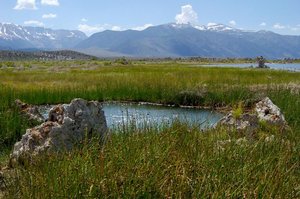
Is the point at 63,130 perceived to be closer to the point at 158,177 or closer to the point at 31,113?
the point at 158,177

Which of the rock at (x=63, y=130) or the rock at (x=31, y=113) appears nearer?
the rock at (x=63, y=130)

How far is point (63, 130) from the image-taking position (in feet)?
31.4

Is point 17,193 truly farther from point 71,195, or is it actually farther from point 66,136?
point 66,136

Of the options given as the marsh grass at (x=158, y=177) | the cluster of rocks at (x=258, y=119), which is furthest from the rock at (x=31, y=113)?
the marsh grass at (x=158, y=177)

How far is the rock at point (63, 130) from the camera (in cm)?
922

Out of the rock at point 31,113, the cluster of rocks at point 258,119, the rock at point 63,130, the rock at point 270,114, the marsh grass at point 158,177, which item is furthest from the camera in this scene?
the rock at point 31,113

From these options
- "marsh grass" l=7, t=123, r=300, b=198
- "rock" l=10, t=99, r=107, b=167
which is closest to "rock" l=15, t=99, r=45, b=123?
"rock" l=10, t=99, r=107, b=167

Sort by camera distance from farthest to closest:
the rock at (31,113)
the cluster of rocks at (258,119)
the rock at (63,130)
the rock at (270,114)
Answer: the rock at (31,113)
the rock at (270,114)
the cluster of rocks at (258,119)
the rock at (63,130)

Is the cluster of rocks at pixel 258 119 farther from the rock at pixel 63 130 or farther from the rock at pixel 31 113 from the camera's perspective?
the rock at pixel 31 113

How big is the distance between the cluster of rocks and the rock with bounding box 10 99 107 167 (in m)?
2.99

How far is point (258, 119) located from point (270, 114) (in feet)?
1.87

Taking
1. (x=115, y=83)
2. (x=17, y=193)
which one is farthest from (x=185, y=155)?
(x=115, y=83)

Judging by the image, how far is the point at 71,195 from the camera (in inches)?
199

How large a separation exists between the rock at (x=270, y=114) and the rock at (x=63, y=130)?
190 inches
